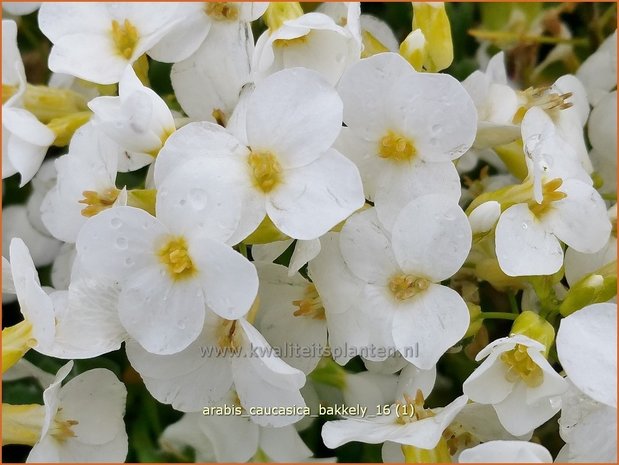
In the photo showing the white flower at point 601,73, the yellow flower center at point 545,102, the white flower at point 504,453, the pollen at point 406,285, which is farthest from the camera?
the white flower at point 601,73

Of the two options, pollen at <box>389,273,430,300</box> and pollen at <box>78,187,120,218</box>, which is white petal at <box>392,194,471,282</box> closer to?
pollen at <box>389,273,430,300</box>

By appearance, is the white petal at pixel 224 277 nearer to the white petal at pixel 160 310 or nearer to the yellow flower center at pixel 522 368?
the white petal at pixel 160 310

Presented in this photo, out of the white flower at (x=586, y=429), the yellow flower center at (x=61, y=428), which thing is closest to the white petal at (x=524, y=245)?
the white flower at (x=586, y=429)

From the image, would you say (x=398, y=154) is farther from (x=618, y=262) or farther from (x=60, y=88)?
(x=60, y=88)

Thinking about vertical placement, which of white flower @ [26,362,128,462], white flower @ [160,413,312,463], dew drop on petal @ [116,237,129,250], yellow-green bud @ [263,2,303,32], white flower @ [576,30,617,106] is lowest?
white flower @ [160,413,312,463]

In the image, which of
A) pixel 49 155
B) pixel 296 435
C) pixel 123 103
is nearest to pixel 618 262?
pixel 296 435

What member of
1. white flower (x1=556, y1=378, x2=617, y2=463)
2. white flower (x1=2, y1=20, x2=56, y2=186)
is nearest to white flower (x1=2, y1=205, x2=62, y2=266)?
white flower (x1=2, y1=20, x2=56, y2=186)
